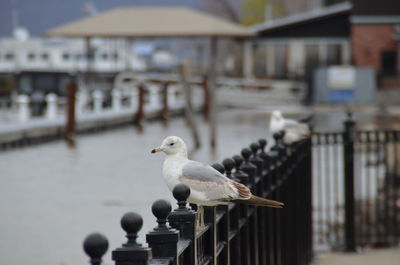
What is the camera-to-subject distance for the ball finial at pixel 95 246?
2.81 meters

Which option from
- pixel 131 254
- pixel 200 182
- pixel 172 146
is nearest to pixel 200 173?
pixel 200 182

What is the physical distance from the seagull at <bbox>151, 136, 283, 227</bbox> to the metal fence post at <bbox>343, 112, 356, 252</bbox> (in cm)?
540

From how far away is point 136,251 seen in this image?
3186mm

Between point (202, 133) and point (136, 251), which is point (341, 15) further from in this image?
point (136, 251)

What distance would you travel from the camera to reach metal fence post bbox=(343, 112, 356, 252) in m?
9.96

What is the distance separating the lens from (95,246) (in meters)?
2.81

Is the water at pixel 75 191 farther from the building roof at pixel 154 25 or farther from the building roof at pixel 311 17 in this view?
the building roof at pixel 311 17

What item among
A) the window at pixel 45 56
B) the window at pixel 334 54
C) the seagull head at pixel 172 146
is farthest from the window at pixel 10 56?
the seagull head at pixel 172 146

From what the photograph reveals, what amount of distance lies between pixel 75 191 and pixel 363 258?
5.19m

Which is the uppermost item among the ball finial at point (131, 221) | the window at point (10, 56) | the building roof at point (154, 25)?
the window at point (10, 56)

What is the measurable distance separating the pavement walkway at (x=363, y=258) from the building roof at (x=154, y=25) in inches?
496

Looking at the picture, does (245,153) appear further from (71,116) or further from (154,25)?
(154,25)

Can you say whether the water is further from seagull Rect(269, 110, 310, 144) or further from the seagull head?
the seagull head

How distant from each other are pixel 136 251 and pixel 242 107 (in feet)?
121
